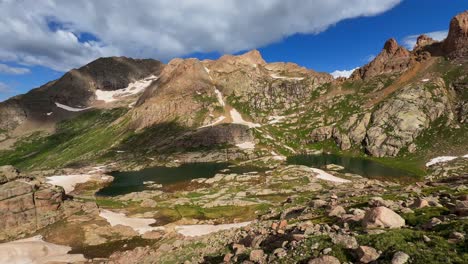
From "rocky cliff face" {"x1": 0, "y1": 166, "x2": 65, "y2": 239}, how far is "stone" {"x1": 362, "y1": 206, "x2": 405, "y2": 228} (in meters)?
70.9

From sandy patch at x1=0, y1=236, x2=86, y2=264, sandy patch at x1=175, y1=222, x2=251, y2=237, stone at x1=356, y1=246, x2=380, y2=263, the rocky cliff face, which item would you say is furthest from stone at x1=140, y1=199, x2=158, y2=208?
stone at x1=356, y1=246, x2=380, y2=263

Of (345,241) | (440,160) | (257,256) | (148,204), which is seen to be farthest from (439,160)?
(257,256)

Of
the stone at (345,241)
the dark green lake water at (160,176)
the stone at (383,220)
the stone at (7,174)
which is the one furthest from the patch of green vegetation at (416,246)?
the dark green lake water at (160,176)

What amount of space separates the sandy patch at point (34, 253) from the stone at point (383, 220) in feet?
Answer: 156

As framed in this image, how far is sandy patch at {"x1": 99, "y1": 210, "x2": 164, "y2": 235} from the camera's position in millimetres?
70500

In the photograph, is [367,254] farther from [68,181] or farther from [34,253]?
[68,181]

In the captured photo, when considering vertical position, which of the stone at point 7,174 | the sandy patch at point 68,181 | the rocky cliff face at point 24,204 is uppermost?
the stone at point 7,174

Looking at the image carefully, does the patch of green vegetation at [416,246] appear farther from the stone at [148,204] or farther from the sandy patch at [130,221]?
the stone at [148,204]

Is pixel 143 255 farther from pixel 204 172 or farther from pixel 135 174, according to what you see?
pixel 135 174

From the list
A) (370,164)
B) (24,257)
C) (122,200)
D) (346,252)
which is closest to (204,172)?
(122,200)

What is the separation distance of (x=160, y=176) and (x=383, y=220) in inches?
6011

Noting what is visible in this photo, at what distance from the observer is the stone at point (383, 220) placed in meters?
29.8

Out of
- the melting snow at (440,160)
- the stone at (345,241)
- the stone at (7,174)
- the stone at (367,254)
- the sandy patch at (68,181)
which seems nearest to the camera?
the stone at (367,254)

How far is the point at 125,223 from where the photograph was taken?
7412 cm
